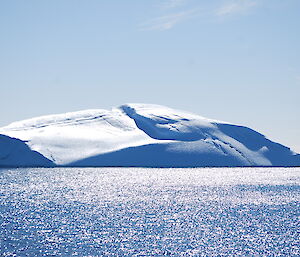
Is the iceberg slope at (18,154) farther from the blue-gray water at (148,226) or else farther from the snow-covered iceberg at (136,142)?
the blue-gray water at (148,226)

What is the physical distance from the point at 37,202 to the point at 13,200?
4196 millimetres

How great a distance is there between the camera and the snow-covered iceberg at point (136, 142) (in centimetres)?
11919

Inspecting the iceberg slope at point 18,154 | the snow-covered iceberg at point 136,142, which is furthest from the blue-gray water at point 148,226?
the snow-covered iceberg at point 136,142

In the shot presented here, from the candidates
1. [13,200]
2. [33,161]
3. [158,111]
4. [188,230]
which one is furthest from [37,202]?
[158,111]

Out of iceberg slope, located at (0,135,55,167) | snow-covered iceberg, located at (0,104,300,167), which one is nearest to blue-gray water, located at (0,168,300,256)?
iceberg slope, located at (0,135,55,167)

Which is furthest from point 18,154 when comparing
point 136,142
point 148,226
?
point 148,226

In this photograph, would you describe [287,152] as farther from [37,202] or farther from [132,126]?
[37,202]

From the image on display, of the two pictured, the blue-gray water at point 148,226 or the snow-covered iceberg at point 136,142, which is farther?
the snow-covered iceberg at point 136,142

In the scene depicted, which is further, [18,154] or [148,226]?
[18,154]

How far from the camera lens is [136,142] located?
126 meters

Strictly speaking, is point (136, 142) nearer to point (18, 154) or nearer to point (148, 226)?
point (18, 154)

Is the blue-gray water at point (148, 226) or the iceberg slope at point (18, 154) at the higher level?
the blue-gray water at point (148, 226)

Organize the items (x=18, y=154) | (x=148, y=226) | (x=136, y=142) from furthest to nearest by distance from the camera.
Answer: (x=136, y=142), (x=18, y=154), (x=148, y=226)

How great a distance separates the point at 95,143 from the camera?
124688 millimetres
